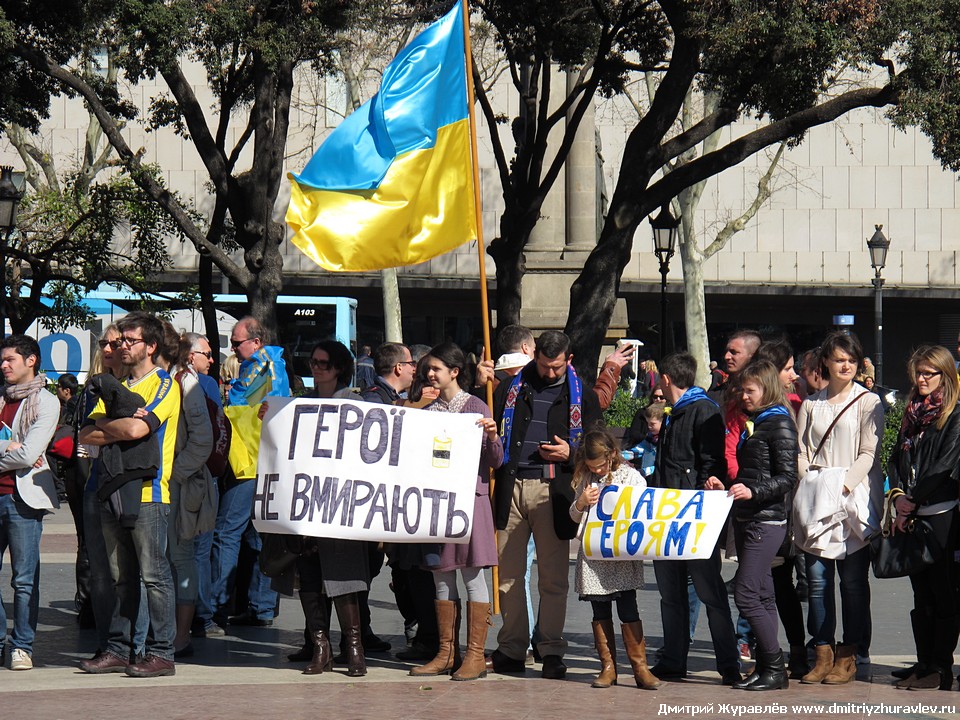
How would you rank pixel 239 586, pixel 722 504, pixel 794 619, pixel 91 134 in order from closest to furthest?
pixel 722 504
pixel 794 619
pixel 239 586
pixel 91 134

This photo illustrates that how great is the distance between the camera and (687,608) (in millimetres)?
7969

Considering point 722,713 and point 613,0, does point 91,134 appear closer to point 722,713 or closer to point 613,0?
point 613,0

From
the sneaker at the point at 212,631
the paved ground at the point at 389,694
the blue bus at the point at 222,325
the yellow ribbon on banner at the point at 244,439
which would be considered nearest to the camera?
the paved ground at the point at 389,694

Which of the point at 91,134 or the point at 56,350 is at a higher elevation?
the point at 91,134

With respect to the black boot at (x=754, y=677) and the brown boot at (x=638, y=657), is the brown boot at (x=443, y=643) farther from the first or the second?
the black boot at (x=754, y=677)

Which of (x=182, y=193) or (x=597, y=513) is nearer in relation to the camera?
(x=597, y=513)

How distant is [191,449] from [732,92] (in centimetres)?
1120

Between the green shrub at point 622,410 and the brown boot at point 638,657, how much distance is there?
13.4m

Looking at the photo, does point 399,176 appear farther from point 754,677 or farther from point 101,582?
point 754,677

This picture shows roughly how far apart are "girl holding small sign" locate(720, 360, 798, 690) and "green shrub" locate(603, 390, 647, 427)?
44.0 ft

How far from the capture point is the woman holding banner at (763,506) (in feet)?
24.6

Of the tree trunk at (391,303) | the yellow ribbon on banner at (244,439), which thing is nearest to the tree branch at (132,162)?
→ the yellow ribbon on banner at (244,439)

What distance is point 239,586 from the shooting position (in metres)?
10.2

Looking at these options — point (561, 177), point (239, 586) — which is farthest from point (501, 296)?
point (239, 586)
